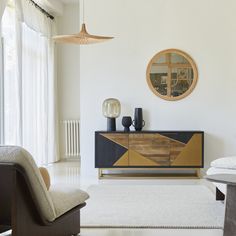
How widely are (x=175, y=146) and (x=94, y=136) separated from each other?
1284mm

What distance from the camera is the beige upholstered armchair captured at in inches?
89.2

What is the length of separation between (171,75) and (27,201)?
4.30 m

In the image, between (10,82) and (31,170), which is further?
(10,82)

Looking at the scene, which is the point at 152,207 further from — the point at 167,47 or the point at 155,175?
the point at 167,47

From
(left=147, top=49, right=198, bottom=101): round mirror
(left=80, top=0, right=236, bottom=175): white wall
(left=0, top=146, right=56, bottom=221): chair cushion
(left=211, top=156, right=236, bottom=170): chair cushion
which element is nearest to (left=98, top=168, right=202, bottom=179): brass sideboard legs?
(left=80, top=0, right=236, bottom=175): white wall

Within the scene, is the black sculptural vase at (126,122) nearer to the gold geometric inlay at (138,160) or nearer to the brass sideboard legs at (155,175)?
the gold geometric inlay at (138,160)

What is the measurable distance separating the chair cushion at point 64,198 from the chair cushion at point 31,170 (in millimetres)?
146

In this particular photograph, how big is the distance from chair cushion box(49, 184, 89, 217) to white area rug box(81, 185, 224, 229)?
61 centimetres

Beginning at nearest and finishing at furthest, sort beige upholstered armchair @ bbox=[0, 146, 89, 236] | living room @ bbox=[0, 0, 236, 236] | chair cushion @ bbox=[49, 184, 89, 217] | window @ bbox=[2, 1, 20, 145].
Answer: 1. beige upholstered armchair @ bbox=[0, 146, 89, 236]
2. chair cushion @ bbox=[49, 184, 89, 217]
3. window @ bbox=[2, 1, 20, 145]
4. living room @ bbox=[0, 0, 236, 236]

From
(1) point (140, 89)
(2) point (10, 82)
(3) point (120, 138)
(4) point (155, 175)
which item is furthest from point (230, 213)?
(2) point (10, 82)

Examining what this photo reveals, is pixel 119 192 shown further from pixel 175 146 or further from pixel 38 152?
pixel 38 152

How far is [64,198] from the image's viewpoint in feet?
9.28

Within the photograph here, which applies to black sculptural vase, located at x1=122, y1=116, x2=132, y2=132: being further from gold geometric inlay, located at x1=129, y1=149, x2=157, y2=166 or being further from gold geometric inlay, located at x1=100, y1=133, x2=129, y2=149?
gold geometric inlay, located at x1=129, y1=149, x2=157, y2=166

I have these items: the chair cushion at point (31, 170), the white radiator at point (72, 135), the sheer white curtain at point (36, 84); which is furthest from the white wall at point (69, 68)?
the chair cushion at point (31, 170)
